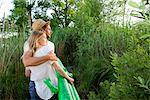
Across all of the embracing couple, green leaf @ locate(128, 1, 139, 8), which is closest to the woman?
the embracing couple

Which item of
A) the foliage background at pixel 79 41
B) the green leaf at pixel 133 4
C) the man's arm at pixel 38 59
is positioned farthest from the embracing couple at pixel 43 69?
the green leaf at pixel 133 4

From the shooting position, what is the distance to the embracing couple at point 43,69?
5.05 m

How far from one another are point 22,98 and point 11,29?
4.55ft

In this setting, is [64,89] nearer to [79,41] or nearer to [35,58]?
[35,58]

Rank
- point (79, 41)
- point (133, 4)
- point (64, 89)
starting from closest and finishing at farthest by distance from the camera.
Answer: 1. point (133, 4)
2. point (64, 89)
3. point (79, 41)

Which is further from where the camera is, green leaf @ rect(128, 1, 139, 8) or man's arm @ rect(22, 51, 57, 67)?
man's arm @ rect(22, 51, 57, 67)

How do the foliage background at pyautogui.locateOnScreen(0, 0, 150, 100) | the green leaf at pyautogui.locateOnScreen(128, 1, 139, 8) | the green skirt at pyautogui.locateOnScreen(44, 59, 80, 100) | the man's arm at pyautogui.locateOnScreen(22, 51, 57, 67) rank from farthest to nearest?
the foliage background at pyautogui.locateOnScreen(0, 0, 150, 100), the green skirt at pyautogui.locateOnScreen(44, 59, 80, 100), the man's arm at pyautogui.locateOnScreen(22, 51, 57, 67), the green leaf at pyautogui.locateOnScreen(128, 1, 139, 8)

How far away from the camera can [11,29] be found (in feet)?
27.0

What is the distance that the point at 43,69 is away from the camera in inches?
201

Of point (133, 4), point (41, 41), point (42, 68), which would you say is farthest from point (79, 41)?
point (133, 4)

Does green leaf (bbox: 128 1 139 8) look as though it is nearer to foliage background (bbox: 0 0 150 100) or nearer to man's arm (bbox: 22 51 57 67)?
man's arm (bbox: 22 51 57 67)

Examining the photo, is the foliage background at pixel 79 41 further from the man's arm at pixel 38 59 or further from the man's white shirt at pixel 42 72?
the man's arm at pixel 38 59

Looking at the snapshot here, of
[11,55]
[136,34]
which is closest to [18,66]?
[11,55]

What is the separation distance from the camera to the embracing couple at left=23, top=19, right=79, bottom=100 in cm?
505
